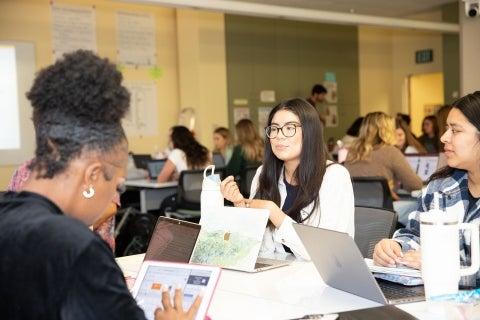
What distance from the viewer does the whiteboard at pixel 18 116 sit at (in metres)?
7.05

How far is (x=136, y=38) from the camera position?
26.9 ft

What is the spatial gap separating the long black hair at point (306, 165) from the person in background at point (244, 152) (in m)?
3.30

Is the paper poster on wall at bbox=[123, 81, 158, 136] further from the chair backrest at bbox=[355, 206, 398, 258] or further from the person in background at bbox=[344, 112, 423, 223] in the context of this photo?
the chair backrest at bbox=[355, 206, 398, 258]

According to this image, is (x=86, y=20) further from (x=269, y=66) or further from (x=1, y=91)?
(x=269, y=66)

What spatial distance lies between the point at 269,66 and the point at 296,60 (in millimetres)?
525

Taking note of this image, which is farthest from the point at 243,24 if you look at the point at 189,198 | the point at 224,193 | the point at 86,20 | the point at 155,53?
the point at 224,193

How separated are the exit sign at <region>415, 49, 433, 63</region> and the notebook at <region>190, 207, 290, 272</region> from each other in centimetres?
839

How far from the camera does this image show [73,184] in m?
1.15

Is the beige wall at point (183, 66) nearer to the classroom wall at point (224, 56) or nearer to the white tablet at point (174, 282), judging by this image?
the classroom wall at point (224, 56)

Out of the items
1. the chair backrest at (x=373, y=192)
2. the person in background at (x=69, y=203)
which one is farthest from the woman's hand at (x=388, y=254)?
the chair backrest at (x=373, y=192)

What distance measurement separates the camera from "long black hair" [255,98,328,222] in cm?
256

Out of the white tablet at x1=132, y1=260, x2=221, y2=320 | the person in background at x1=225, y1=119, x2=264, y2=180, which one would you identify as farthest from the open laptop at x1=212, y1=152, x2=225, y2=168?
the white tablet at x1=132, y1=260, x2=221, y2=320

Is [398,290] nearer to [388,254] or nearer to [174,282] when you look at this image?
[388,254]

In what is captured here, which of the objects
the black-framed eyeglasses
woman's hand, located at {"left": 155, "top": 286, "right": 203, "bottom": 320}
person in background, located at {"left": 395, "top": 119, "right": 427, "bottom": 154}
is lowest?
woman's hand, located at {"left": 155, "top": 286, "right": 203, "bottom": 320}
